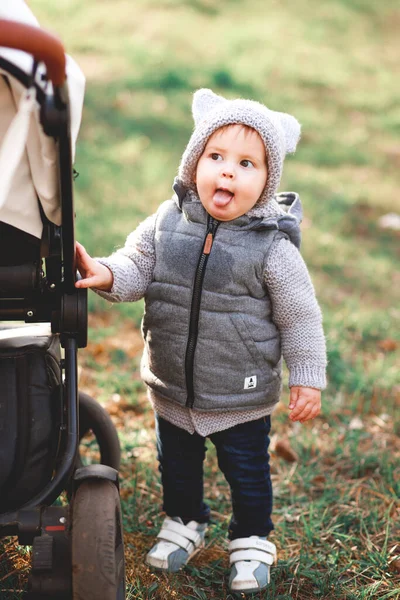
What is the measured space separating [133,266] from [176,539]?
88 cm

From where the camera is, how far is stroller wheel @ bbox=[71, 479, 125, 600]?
1900 mm

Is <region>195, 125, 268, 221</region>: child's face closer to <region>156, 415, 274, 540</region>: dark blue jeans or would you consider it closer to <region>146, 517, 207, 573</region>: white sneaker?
<region>156, 415, 274, 540</region>: dark blue jeans

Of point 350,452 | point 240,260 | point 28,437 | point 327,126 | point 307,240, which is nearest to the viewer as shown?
point 28,437

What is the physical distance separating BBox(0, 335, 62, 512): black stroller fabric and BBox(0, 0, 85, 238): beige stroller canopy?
0.37m

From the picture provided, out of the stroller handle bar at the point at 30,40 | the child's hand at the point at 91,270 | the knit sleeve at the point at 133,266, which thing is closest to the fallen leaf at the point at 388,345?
the knit sleeve at the point at 133,266

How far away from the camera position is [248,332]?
7.84 feet

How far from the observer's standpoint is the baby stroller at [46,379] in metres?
1.76

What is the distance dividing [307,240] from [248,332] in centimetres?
332

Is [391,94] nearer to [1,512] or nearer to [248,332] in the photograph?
[248,332]

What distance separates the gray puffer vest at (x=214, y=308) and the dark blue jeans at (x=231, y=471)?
14 centimetres

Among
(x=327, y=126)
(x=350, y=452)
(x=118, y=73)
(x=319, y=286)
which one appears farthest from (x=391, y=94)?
(x=350, y=452)

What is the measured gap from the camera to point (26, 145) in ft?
→ 6.25

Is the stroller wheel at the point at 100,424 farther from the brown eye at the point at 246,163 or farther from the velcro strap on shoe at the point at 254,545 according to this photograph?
the brown eye at the point at 246,163

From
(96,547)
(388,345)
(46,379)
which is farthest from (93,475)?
(388,345)
